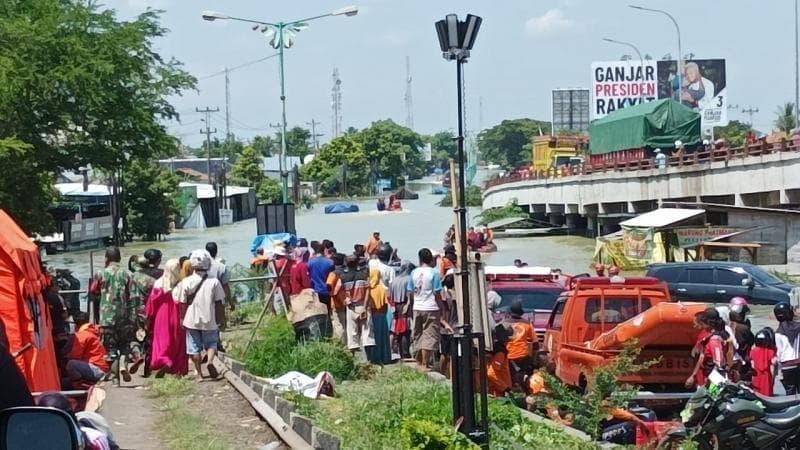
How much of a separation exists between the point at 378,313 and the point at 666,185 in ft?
113

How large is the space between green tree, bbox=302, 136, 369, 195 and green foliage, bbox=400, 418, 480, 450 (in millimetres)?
125014

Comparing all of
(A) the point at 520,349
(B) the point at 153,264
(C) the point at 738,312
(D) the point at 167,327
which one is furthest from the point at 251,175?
(C) the point at 738,312

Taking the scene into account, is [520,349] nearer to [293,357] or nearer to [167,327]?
[293,357]

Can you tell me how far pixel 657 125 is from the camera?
2062 inches

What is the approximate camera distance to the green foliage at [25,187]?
79.4 feet

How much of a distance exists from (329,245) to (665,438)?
8519 millimetres

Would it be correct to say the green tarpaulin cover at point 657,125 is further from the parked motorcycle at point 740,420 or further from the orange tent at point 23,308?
the orange tent at point 23,308

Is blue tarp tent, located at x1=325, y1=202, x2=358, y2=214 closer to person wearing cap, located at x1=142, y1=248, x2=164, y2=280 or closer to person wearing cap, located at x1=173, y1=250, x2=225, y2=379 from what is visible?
person wearing cap, located at x1=142, y1=248, x2=164, y2=280

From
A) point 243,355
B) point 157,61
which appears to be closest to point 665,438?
point 243,355

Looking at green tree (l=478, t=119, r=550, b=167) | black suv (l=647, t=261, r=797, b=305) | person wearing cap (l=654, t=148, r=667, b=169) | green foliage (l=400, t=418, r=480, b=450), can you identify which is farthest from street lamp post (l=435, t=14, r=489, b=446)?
green tree (l=478, t=119, r=550, b=167)

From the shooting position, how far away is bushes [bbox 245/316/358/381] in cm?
1355

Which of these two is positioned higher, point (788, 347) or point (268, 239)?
point (268, 239)

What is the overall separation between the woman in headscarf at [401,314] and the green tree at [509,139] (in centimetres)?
16118

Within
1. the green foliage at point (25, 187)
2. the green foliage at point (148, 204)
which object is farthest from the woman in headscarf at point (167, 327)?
the green foliage at point (148, 204)
